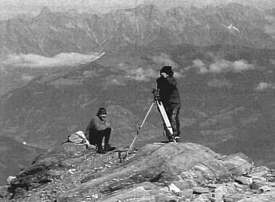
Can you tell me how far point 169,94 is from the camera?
3114cm

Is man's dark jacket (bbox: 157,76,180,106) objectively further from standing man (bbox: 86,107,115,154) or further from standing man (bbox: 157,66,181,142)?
standing man (bbox: 86,107,115,154)

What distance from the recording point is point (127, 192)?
80.5 ft

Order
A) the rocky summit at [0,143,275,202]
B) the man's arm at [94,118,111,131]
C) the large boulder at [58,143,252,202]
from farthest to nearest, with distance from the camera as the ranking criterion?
the man's arm at [94,118,111,131] → the large boulder at [58,143,252,202] → the rocky summit at [0,143,275,202]

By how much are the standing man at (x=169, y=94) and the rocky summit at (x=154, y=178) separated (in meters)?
1.90

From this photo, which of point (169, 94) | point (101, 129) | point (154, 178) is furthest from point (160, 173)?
point (101, 129)

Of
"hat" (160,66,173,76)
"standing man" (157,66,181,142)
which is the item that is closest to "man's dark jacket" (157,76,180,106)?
"standing man" (157,66,181,142)

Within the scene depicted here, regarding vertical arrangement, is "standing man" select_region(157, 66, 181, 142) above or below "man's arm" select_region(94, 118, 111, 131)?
above

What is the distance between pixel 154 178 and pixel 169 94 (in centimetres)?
627

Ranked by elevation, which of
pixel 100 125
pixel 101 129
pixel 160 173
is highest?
pixel 100 125

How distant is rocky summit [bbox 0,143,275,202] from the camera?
24.4 meters

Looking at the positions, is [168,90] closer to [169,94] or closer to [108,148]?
[169,94]

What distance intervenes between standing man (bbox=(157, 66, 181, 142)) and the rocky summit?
1904 millimetres

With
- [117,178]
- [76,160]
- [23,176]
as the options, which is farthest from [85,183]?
[23,176]

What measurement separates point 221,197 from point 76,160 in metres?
13.2
